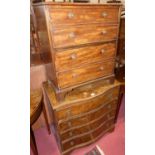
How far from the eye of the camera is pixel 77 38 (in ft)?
4.17

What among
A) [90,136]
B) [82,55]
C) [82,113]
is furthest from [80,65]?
[90,136]

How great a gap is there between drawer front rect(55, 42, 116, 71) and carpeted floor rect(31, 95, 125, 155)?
116 centimetres

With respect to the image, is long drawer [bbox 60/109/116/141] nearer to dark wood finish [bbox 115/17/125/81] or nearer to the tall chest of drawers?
the tall chest of drawers

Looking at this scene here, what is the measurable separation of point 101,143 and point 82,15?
160 centimetres

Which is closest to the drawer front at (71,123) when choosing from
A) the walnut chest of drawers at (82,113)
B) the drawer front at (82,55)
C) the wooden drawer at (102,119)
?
the walnut chest of drawers at (82,113)

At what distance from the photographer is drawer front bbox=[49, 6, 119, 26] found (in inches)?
43.8

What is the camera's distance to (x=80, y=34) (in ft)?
4.17

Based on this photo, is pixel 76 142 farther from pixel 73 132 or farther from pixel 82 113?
pixel 82 113

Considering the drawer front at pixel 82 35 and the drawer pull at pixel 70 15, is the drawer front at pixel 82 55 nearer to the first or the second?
the drawer front at pixel 82 35

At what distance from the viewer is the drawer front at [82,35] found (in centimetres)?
119

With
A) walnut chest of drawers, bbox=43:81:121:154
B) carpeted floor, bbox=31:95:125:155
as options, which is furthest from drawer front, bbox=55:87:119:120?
carpeted floor, bbox=31:95:125:155

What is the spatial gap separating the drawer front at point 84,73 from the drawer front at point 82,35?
249 millimetres
